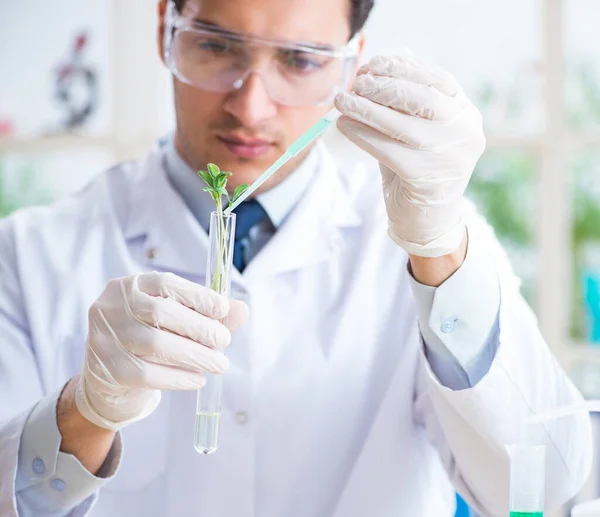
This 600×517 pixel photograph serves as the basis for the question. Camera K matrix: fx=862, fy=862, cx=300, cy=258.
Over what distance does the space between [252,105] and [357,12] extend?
1.18 ft

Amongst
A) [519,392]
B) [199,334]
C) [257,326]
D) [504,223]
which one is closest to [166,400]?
[257,326]

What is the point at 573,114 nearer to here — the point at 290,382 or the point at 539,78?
the point at 539,78

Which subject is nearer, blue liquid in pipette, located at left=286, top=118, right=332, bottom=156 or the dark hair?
blue liquid in pipette, located at left=286, top=118, right=332, bottom=156

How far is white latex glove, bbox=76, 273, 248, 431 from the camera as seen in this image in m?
1.34

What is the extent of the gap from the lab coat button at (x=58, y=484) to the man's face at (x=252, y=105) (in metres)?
0.66

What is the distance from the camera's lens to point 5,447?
1503 millimetres

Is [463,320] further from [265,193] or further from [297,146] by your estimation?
[265,193]

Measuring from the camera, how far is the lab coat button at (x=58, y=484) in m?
1.46

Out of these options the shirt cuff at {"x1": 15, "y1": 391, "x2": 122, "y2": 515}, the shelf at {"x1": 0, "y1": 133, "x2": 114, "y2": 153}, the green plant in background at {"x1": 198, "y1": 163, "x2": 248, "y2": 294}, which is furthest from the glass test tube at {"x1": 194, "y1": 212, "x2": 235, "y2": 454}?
the shelf at {"x1": 0, "y1": 133, "x2": 114, "y2": 153}

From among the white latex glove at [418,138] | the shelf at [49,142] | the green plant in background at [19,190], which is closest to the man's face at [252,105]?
the white latex glove at [418,138]

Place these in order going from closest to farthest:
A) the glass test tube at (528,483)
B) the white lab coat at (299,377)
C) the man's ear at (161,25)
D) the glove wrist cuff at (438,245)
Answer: the glass test tube at (528,483) < the glove wrist cuff at (438,245) < the white lab coat at (299,377) < the man's ear at (161,25)

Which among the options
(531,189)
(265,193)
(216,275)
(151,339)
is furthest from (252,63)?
(531,189)

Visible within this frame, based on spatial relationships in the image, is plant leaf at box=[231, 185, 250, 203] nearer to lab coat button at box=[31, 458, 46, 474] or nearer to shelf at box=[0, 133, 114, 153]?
lab coat button at box=[31, 458, 46, 474]

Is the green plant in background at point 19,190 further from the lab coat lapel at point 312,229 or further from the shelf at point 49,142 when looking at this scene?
the lab coat lapel at point 312,229
